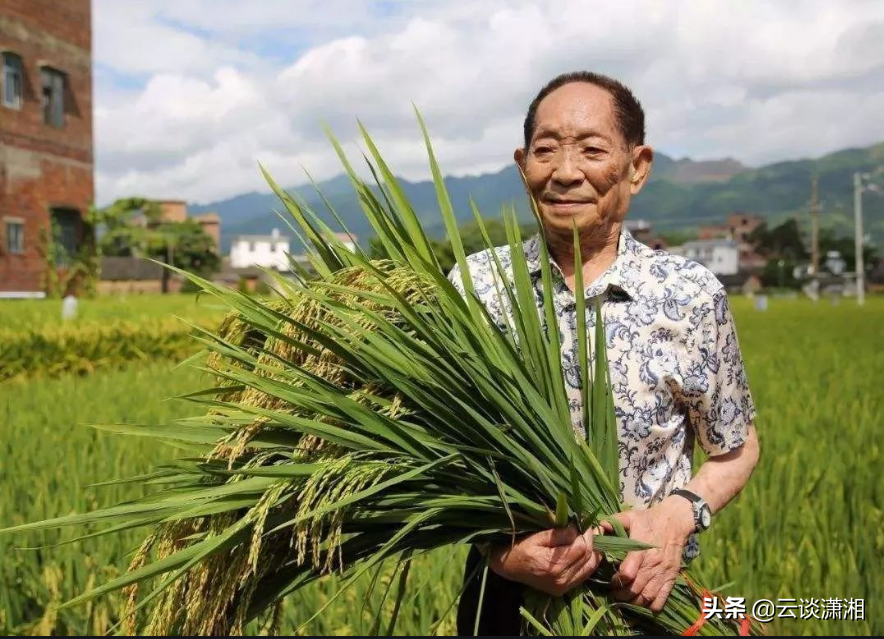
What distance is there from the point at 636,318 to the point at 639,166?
0.29 m

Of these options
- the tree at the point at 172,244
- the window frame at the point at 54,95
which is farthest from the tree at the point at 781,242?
the window frame at the point at 54,95

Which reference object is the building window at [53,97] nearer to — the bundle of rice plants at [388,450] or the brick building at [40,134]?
the brick building at [40,134]

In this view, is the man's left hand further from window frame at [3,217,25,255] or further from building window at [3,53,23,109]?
building window at [3,53,23,109]

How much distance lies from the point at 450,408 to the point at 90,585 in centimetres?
174

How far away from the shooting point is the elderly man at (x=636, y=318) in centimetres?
155

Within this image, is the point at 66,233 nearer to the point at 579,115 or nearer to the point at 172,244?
the point at 579,115

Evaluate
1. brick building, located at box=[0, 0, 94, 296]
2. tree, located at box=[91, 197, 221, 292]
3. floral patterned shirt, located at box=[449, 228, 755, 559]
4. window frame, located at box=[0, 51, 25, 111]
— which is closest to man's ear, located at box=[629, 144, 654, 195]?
floral patterned shirt, located at box=[449, 228, 755, 559]

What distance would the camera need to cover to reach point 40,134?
56.0 ft

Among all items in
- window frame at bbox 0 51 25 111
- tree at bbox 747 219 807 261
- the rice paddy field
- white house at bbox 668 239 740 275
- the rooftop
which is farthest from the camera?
the rooftop

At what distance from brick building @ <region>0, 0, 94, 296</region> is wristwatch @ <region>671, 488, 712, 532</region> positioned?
16.5 m

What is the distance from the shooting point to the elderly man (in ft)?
5.09

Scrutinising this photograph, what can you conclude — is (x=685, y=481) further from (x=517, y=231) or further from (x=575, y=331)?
(x=517, y=231)

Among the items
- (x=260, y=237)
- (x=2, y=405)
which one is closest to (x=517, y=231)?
(x=2, y=405)

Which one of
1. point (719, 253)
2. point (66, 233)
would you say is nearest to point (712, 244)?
point (719, 253)
